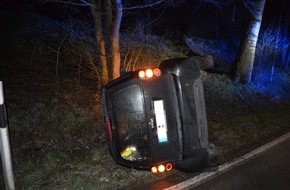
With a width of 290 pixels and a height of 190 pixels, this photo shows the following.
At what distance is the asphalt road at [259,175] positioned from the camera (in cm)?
454

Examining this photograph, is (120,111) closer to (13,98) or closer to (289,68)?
(13,98)

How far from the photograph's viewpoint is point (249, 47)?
432 inches

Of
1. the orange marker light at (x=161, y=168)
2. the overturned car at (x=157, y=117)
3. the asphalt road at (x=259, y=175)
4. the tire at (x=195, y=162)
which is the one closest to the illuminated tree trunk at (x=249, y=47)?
the asphalt road at (x=259, y=175)

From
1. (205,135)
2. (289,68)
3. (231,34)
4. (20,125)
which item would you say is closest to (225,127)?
(205,135)

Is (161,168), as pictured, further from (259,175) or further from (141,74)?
(259,175)

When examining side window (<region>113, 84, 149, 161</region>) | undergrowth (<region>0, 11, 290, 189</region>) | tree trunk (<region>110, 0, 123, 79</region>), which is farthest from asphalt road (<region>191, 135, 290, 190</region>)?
tree trunk (<region>110, 0, 123, 79</region>)

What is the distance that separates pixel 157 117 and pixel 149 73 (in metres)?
0.64

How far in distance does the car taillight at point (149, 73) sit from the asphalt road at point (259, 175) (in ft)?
6.56

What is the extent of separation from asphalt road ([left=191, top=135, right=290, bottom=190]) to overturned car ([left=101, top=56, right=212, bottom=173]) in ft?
2.95

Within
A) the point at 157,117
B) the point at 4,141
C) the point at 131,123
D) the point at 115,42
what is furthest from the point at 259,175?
the point at 115,42

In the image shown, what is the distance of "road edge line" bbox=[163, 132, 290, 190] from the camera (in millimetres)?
4547

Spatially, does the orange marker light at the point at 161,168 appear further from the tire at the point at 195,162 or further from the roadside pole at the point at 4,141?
the roadside pole at the point at 4,141

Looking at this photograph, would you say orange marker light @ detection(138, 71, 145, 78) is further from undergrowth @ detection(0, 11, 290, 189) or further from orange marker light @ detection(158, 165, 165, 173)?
undergrowth @ detection(0, 11, 290, 189)

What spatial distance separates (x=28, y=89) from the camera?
7.07 m
